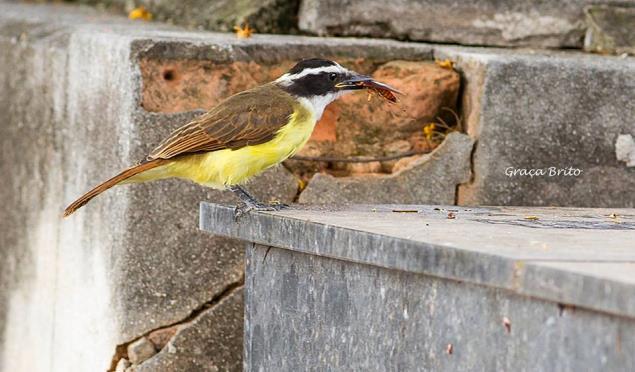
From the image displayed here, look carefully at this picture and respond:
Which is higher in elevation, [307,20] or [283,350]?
[307,20]

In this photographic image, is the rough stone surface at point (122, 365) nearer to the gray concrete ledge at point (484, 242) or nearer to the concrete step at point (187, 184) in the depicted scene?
the concrete step at point (187, 184)

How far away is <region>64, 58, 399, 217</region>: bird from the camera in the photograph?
605 cm

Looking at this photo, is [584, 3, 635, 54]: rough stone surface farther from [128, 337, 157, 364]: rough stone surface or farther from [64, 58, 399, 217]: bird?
[128, 337, 157, 364]: rough stone surface

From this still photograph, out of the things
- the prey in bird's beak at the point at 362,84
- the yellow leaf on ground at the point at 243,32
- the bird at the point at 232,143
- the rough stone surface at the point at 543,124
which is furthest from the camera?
the yellow leaf on ground at the point at 243,32

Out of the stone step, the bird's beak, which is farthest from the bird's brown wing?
the stone step

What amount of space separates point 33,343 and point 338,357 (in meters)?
3.14

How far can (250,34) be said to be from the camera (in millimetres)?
7156

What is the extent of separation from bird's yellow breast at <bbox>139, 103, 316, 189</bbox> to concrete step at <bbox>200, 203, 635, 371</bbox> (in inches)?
11.5

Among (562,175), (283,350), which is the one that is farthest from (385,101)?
(283,350)

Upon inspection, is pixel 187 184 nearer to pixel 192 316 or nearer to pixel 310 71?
pixel 192 316

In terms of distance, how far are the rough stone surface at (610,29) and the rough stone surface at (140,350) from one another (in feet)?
9.02

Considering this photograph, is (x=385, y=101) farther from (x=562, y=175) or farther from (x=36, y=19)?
(x=36, y=19)

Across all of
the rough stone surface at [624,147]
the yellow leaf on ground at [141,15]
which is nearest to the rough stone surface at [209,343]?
the rough stone surface at [624,147]

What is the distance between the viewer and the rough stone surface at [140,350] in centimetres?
660
